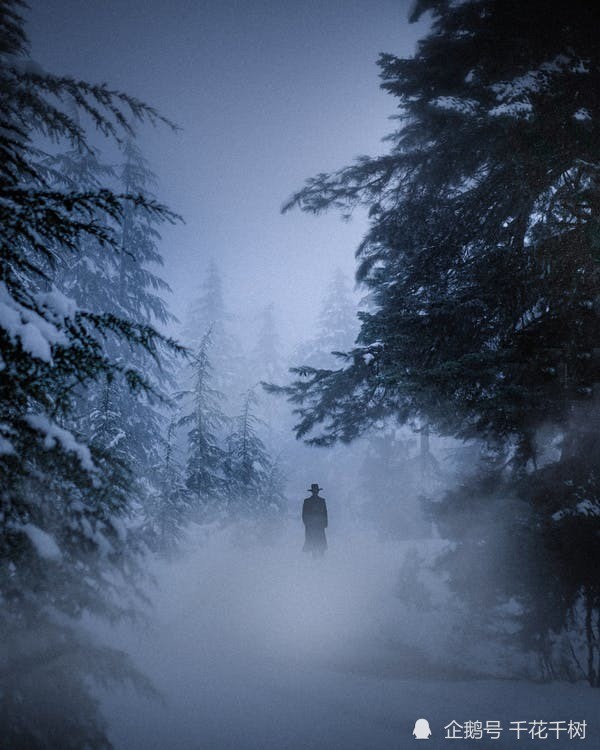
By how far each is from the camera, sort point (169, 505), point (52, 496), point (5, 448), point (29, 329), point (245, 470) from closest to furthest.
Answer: point (29, 329), point (5, 448), point (52, 496), point (169, 505), point (245, 470)

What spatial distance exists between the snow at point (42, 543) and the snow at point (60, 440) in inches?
20.6

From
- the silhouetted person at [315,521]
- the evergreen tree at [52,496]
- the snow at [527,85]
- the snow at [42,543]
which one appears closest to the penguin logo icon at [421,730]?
the evergreen tree at [52,496]

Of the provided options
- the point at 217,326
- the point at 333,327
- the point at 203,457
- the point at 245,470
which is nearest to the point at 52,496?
the point at 203,457

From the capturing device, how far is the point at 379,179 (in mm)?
7422

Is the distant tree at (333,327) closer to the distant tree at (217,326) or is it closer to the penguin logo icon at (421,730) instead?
the distant tree at (217,326)

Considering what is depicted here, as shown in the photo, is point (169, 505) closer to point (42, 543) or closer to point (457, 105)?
point (42, 543)

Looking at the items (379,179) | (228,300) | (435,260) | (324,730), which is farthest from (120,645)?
(228,300)

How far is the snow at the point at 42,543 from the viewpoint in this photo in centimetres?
228

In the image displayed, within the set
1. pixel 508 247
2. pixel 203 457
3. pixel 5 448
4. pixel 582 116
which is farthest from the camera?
pixel 203 457

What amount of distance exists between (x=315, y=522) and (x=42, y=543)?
879 cm

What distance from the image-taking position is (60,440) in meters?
2.28

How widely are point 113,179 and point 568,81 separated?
60.7ft

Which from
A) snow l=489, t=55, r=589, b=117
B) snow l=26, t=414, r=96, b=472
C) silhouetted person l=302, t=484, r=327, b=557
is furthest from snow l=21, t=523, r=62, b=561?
silhouetted person l=302, t=484, r=327, b=557

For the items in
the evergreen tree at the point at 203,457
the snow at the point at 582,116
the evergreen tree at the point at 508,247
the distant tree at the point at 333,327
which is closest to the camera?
the snow at the point at 582,116
